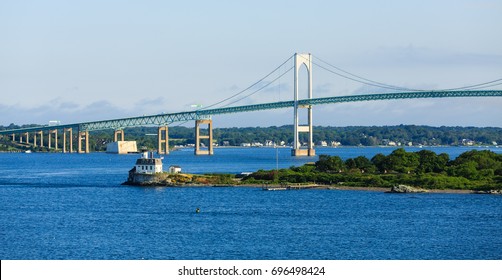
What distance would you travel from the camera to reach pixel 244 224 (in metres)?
34.8

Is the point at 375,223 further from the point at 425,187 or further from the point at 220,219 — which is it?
the point at 425,187

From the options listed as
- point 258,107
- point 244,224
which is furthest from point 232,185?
point 258,107

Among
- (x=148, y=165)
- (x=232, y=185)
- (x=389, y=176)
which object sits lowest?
(x=232, y=185)

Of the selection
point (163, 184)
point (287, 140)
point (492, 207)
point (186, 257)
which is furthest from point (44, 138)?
point (186, 257)

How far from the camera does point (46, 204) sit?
43.3 meters

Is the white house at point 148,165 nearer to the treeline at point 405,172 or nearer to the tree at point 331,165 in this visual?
the treeline at point 405,172

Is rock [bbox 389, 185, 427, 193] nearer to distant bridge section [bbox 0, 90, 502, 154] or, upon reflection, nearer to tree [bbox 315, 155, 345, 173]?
tree [bbox 315, 155, 345, 173]

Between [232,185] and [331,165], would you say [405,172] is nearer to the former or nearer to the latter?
[331,165]

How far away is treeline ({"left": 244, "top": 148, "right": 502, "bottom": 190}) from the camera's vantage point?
165ft

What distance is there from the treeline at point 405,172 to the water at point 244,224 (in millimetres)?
3142

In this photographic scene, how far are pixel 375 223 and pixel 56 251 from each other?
11880mm

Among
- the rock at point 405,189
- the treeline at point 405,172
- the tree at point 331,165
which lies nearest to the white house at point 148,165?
the treeline at point 405,172

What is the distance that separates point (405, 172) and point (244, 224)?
76.6 feet

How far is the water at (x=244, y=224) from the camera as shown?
2825 cm
